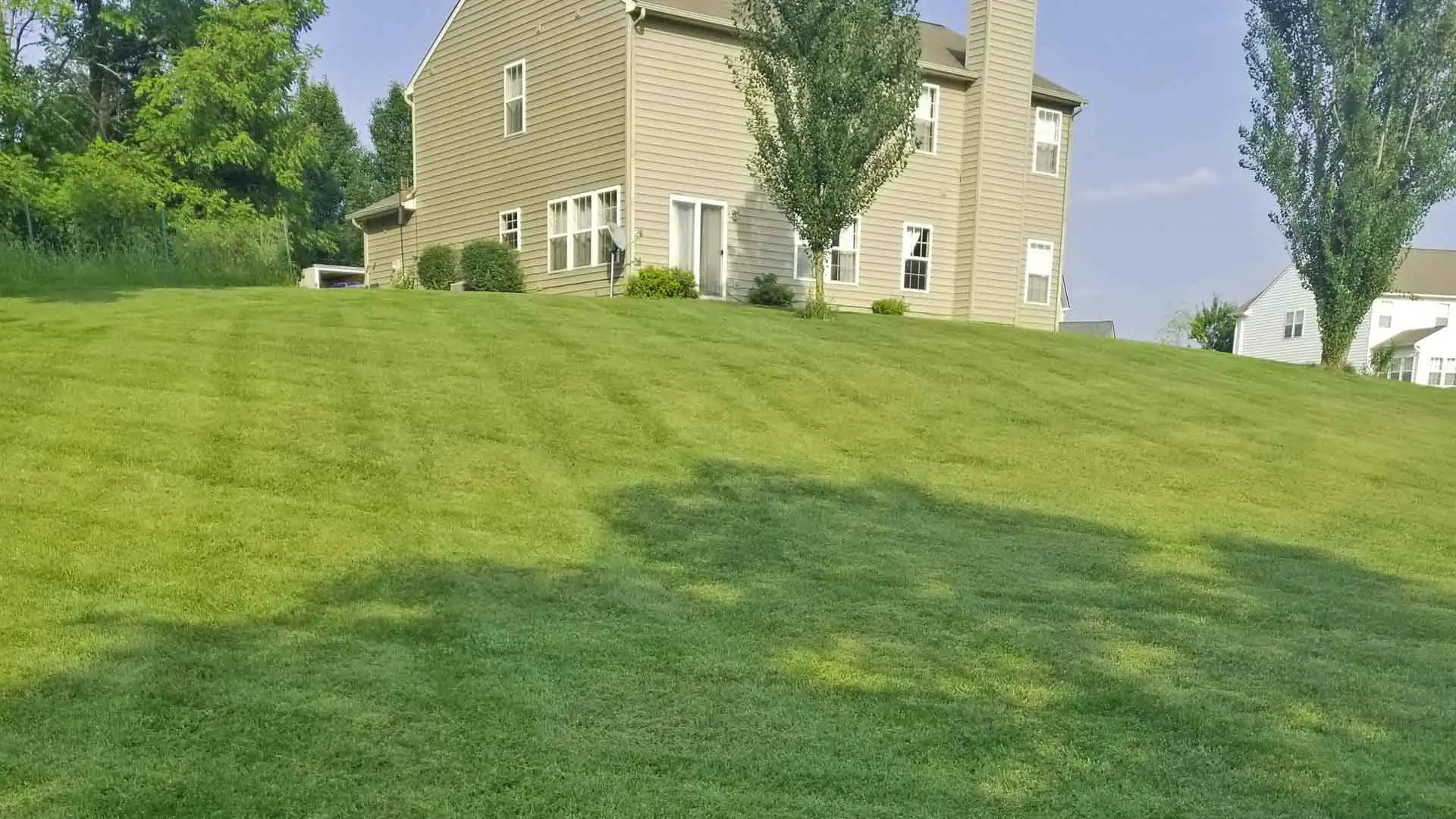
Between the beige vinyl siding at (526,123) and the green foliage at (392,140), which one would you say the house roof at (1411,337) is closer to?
the beige vinyl siding at (526,123)

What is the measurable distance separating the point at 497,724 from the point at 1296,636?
411 cm

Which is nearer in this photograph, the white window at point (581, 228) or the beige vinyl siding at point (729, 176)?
the beige vinyl siding at point (729, 176)

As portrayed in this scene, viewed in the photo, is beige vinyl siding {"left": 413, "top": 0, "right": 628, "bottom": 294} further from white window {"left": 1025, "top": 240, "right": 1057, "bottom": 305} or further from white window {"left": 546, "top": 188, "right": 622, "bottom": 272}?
white window {"left": 1025, "top": 240, "right": 1057, "bottom": 305}

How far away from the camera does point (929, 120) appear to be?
2236cm

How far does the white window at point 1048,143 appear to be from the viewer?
80.5 ft

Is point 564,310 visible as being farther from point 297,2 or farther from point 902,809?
point 297,2

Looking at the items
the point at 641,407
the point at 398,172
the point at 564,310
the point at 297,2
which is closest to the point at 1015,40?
the point at 564,310

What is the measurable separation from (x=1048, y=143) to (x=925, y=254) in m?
5.16

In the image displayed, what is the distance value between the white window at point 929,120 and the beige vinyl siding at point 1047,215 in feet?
9.62

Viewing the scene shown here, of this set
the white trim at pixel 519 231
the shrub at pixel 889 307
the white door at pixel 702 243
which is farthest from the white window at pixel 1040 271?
the white trim at pixel 519 231

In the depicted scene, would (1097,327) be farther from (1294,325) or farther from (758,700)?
(758,700)

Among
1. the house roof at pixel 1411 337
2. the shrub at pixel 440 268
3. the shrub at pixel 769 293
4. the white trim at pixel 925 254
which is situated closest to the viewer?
the shrub at pixel 769 293

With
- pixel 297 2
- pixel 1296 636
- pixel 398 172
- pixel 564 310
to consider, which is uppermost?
pixel 297 2

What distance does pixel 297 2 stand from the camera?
27.9 meters
